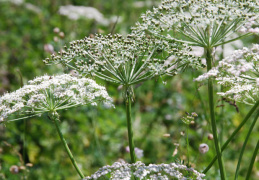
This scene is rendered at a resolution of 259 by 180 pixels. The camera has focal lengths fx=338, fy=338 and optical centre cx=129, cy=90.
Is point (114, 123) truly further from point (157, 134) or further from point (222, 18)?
point (222, 18)

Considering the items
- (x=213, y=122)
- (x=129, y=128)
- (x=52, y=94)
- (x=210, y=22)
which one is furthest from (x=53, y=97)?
(x=210, y=22)

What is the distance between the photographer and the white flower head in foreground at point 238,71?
98.7 inches

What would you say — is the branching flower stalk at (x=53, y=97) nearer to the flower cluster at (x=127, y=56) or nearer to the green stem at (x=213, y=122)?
the flower cluster at (x=127, y=56)

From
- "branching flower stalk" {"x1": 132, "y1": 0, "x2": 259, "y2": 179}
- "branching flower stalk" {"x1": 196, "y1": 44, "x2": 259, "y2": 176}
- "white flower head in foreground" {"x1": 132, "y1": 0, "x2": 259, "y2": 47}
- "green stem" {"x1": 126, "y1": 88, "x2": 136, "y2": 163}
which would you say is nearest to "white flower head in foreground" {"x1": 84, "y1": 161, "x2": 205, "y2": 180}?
"green stem" {"x1": 126, "y1": 88, "x2": 136, "y2": 163}

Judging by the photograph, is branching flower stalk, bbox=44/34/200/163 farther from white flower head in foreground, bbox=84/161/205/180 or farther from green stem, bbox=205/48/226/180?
white flower head in foreground, bbox=84/161/205/180

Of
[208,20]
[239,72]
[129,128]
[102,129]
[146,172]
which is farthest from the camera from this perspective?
[102,129]

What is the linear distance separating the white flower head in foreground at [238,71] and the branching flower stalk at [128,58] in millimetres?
324

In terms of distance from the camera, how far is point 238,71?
8.00 feet

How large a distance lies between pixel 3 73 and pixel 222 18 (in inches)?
260

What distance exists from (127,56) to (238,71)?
1002 mm

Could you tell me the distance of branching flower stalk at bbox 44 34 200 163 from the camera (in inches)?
118

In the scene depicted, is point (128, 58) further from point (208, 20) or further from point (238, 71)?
point (238, 71)

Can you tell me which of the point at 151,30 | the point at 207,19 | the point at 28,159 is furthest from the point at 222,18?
the point at 28,159

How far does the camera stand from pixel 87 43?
126 inches
